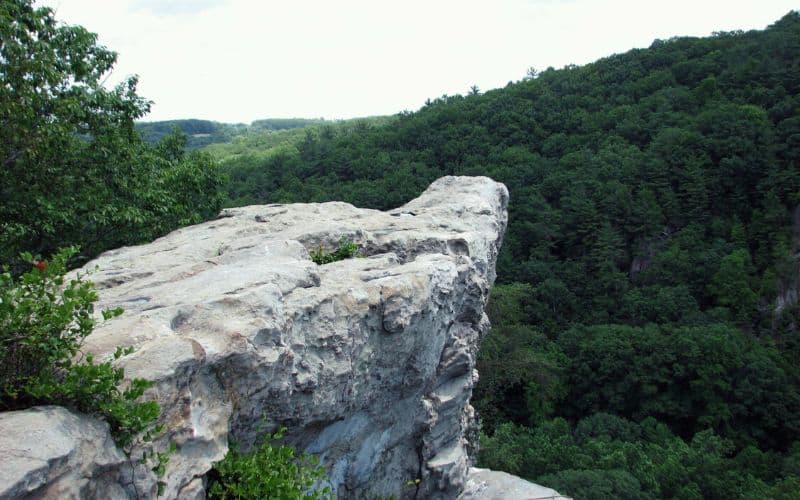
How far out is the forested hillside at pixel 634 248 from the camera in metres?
31.2

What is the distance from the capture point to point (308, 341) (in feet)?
22.7

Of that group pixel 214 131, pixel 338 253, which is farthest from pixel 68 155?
pixel 214 131

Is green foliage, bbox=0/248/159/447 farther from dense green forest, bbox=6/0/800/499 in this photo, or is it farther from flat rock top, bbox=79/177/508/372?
dense green forest, bbox=6/0/800/499

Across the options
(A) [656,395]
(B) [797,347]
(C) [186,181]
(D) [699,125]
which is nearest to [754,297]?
(B) [797,347]

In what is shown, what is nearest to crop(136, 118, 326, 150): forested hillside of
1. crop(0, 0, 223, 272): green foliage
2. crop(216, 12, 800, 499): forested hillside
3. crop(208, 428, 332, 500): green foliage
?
crop(216, 12, 800, 499): forested hillside

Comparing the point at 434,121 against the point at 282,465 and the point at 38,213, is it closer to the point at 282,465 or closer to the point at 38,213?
the point at 38,213

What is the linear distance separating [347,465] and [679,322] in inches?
1499

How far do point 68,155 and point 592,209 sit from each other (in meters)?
46.5

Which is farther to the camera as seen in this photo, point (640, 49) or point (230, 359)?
point (640, 49)

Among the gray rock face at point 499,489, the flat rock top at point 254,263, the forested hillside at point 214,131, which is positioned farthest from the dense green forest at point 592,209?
the forested hillside at point 214,131

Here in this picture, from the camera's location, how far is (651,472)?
25.9 m

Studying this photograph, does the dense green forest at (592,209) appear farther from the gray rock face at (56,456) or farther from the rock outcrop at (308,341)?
the gray rock face at (56,456)

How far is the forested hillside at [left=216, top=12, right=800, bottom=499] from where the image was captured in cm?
3125

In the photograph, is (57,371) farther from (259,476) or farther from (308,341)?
(308,341)
